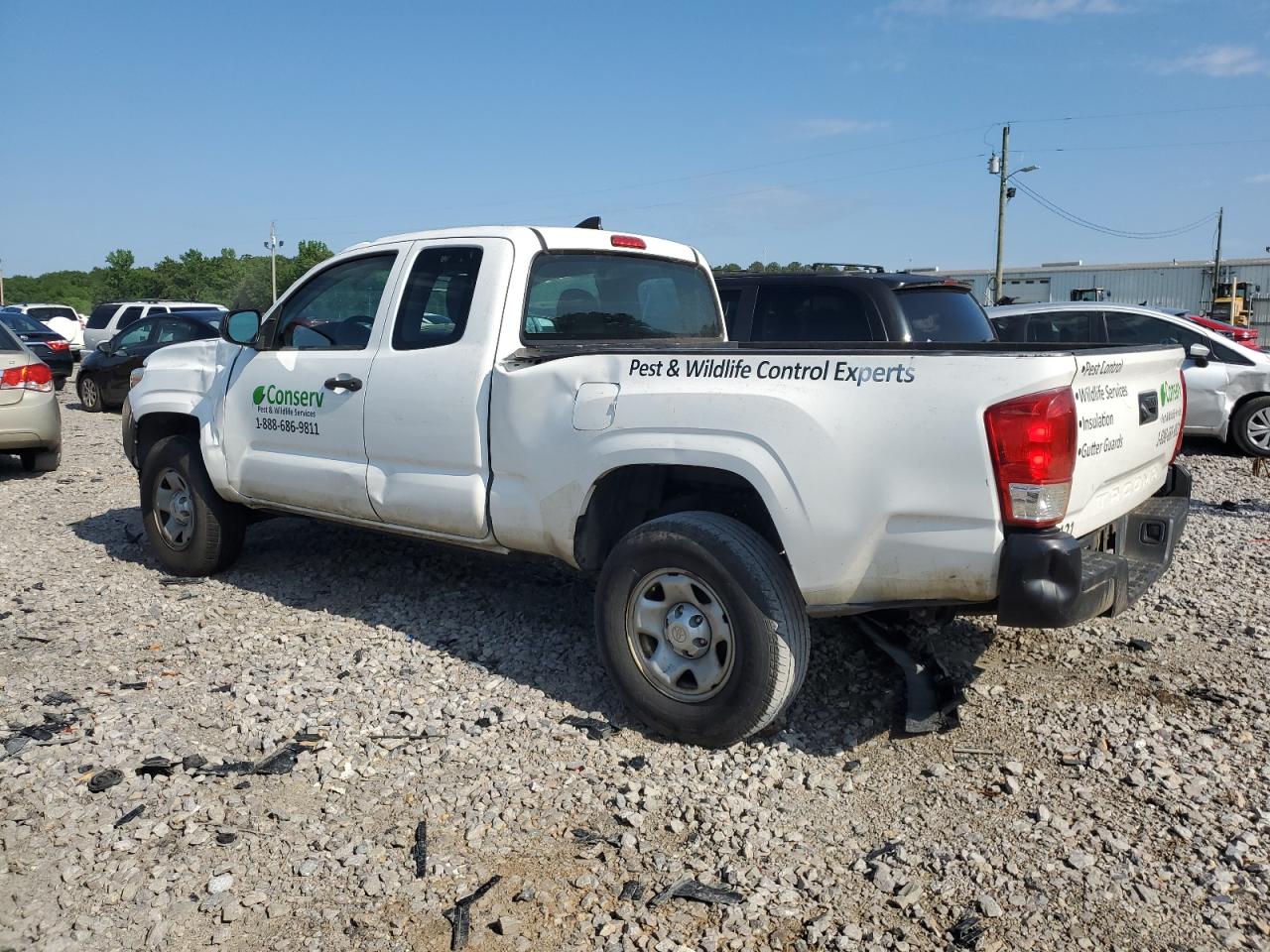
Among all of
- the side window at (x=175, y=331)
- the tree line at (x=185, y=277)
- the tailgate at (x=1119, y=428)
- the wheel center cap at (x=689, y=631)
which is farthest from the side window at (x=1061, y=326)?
the tree line at (x=185, y=277)

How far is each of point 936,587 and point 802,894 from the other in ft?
3.61

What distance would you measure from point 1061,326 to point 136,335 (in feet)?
44.7

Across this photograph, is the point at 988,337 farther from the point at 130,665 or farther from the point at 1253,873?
the point at 130,665

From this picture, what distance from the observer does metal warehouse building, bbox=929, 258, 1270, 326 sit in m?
41.2

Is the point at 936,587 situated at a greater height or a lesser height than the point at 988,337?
lesser

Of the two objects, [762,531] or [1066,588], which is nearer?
[1066,588]

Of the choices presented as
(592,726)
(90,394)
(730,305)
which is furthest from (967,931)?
(90,394)

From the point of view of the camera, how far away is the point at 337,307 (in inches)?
225

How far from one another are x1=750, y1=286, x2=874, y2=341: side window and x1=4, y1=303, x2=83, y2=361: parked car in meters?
25.5

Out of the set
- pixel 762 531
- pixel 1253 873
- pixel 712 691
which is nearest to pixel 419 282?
pixel 762 531

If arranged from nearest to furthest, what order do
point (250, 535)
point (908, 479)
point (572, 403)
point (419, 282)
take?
point (908, 479)
point (572, 403)
point (419, 282)
point (250, 535)

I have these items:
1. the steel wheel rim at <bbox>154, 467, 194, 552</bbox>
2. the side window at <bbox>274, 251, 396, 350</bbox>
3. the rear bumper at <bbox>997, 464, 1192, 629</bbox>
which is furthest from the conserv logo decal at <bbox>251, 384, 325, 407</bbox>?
the rear bumper at <bbox>997, 464, 1192, 629</bbox>

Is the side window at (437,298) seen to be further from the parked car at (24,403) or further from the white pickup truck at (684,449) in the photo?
the parked car at (24,403)

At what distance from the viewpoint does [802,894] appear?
314 cm
